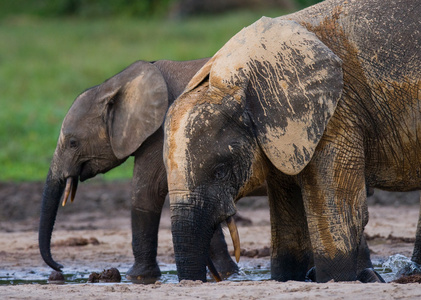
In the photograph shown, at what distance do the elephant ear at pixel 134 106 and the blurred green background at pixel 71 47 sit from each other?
556 centimetres

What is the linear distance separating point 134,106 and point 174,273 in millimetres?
1417

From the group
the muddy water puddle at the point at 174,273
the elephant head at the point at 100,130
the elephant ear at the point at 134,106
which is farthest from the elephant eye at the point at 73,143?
the muddy water puddle at the point at 174,273

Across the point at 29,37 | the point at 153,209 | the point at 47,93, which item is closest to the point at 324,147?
the point at 153,209

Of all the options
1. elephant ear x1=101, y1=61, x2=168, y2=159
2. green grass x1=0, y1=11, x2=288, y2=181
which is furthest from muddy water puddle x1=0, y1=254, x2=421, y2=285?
green grass x1=0, y1=11, x2=288, y2=181

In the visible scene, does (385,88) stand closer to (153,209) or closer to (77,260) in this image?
(153,209)

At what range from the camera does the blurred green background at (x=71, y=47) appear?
575 inches

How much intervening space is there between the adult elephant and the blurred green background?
794 centimetres

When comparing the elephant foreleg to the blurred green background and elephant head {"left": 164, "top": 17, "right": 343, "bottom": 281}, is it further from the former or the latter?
the blurred green background

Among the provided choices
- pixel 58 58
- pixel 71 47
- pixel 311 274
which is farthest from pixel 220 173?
pixel 71 47

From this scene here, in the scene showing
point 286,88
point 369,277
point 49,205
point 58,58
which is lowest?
point 369,277

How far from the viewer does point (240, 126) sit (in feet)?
16.5

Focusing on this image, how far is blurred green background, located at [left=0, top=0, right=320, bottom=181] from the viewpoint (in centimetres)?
1460

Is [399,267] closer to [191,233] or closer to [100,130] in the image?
[191,233]

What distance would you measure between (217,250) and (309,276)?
5.00ft
